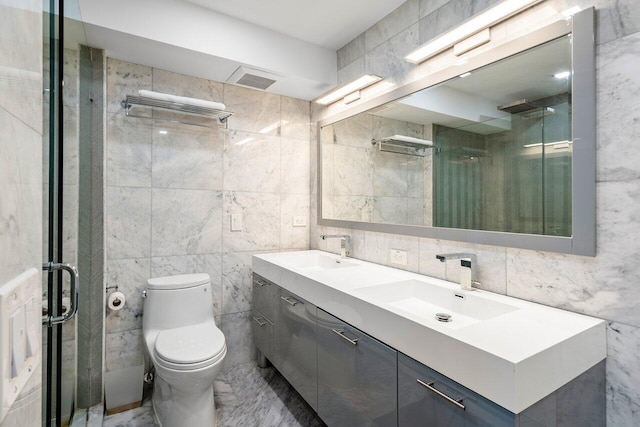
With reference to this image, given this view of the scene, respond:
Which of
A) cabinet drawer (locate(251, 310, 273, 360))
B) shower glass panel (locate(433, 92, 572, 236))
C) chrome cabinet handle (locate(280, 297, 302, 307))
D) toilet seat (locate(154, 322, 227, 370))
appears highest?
shower glass panel (locate(433, 92, 572, 236))

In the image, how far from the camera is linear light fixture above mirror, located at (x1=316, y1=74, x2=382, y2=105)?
224cm

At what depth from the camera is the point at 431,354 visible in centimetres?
109

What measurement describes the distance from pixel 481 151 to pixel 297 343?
1437mm

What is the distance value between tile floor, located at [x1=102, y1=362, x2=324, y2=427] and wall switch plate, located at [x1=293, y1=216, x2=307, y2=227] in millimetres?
1200

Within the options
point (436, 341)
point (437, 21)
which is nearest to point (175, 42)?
point (437, 21)

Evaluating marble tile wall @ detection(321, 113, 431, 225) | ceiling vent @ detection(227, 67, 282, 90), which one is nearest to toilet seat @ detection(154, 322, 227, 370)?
marble tile wall @ detection(321, 113, 431, 225)

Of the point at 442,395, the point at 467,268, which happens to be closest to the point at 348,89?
the point at 467,268

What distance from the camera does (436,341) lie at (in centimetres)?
108

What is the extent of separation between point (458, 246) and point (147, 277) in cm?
201

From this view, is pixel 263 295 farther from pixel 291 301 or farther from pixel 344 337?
pixel 344 337

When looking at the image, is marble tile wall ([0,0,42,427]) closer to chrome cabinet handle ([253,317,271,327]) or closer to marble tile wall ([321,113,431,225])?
marble tile wall ([321,113,431,225])

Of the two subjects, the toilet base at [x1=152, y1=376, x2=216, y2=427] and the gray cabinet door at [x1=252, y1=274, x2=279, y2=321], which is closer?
the toilet base at [x1=152, y1=376, x2=216, y2=427]

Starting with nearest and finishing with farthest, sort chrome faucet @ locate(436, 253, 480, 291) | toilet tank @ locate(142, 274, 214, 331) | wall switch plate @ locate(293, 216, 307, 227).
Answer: chrome faucet @ locate(436, 253, 480, 291) < toilet tank @ locate(142, 274, 214, 331) < wall switch plate @ locate(293, 216, 307, 227)

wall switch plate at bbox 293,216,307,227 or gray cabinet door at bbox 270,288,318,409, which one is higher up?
wall switch plate at bbox 293,216,307,227
